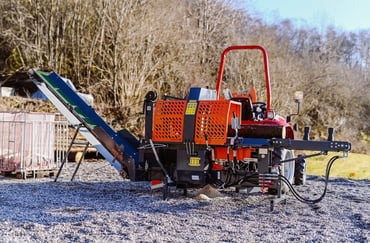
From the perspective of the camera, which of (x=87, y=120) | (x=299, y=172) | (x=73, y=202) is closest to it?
(x=73, y=202)

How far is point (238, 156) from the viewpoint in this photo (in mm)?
5734

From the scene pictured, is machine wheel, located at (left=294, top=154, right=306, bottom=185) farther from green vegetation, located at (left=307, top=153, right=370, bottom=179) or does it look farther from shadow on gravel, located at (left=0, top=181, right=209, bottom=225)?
green vegetation, located at (left=307, top=153, right=370, bottom=179)

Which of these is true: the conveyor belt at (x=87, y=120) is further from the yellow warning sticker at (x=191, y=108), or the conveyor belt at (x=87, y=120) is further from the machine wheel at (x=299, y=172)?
the machine wheel at (x=299, y=172)

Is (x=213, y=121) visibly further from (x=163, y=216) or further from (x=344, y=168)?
(x=344, y=168)

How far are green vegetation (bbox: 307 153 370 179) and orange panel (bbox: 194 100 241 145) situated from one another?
7.10m

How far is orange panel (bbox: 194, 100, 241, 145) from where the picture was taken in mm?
5418

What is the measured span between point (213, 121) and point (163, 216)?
4.28ft

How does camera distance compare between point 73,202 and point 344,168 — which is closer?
point 73,202

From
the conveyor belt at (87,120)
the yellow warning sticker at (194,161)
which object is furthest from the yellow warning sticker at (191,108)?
the conveyor belt at (87,120)

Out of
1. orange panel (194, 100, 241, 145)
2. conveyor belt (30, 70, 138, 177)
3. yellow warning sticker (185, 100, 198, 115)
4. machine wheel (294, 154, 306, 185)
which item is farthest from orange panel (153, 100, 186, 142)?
machine wheel (294, 154, 306, 185)

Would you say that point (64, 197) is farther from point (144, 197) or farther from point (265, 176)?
point (265, 176)

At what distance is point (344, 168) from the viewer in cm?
1266

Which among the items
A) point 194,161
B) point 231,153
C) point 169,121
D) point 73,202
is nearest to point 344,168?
point 231,153

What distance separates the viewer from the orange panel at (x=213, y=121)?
5418mm
